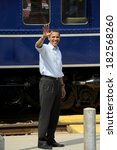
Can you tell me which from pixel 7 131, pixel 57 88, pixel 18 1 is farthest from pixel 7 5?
pixel 57 88

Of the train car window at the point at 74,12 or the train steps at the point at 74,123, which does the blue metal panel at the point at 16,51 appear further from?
the train steps at the point at 74,123

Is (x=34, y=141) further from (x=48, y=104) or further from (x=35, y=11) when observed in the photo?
(x=35, y=11)

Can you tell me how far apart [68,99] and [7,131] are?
226cm

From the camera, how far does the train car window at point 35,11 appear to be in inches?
467

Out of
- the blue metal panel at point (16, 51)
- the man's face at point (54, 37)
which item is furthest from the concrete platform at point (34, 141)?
the blue metal panel at point (16, 51)

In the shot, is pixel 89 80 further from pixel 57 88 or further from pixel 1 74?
pixel 57 88

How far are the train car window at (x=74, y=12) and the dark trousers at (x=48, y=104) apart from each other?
3797 millimetres

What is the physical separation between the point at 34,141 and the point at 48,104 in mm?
1032

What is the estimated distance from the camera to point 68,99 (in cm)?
1239

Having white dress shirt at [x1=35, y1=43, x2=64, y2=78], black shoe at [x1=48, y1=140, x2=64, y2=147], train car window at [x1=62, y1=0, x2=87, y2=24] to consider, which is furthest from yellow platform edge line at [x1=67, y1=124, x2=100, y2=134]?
train car window at [x1=62, y1=0, x2=87, y2=24]

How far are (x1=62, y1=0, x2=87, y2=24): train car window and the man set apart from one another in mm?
3706

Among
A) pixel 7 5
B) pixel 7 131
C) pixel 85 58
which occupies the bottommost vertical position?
pixel 7 131

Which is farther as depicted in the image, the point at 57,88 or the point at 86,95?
the point at 86,95

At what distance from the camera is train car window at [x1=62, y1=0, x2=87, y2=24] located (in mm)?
12031
